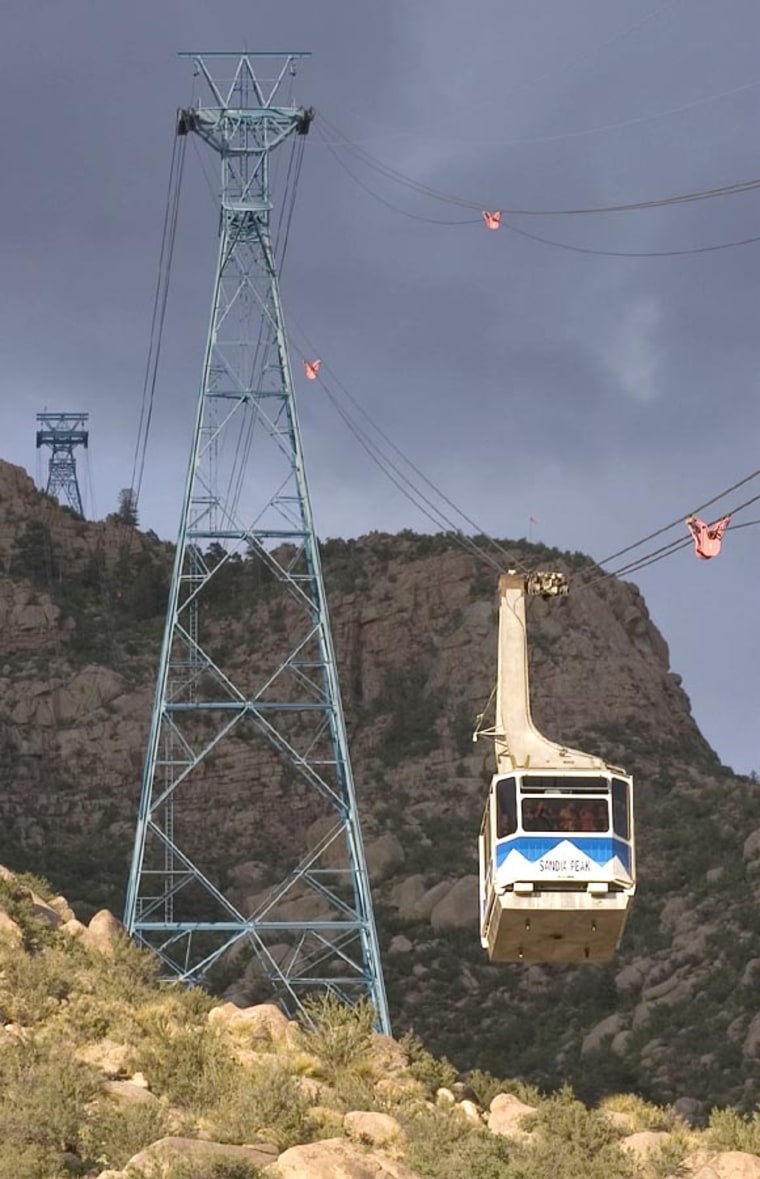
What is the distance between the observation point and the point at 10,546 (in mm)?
90625

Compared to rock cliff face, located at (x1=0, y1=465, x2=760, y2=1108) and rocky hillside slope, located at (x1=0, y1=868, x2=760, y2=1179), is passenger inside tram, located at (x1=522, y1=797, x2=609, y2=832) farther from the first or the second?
rock cliff face, located at (x1=0, y1=465, x2=760, y2=1108)

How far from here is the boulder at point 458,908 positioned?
219 feet

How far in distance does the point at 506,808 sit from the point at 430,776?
48.0 metres

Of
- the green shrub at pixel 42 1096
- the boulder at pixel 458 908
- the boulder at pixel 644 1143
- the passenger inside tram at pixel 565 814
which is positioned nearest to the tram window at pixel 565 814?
the passenger inside tram at pixel 565 814

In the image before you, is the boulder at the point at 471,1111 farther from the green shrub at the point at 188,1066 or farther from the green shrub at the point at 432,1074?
the green shrub at the point at 188,1066

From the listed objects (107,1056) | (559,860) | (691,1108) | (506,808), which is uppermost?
(506,808)

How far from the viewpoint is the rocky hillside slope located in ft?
83.0

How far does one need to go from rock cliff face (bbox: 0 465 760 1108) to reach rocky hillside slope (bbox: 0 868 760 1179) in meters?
22.7

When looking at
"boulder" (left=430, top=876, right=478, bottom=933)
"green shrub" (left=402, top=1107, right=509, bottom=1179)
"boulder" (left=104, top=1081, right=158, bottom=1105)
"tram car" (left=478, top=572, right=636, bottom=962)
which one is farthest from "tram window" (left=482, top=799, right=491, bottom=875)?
"boulder" (left=430, top=876, right=478, bottom=933)

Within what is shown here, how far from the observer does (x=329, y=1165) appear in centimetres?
2466

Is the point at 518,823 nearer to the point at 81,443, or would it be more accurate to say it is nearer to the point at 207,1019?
the point at 207,1019

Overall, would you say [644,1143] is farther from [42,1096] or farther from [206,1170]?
[42,1096]

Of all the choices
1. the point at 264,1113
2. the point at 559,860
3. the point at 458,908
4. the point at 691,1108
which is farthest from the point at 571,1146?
the point at 458,908

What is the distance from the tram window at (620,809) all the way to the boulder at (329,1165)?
22.2 ft
